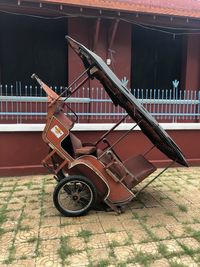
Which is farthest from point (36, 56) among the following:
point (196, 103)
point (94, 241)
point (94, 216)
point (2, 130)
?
point (94, 241)

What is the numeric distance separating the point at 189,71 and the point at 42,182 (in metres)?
5.41

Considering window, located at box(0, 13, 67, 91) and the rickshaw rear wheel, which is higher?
window, located at box(0, 13, 67, 91)

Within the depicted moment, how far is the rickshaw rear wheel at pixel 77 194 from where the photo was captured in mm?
3746

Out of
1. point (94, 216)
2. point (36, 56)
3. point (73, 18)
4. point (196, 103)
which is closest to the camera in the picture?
point (94, 216)

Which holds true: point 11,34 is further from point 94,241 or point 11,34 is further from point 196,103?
point 94,241

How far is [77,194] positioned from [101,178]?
1.36 ft

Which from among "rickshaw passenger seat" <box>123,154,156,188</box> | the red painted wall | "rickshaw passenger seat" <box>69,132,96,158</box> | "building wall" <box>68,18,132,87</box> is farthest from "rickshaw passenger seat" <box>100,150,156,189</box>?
"building wall" <box>68,18,132,87</box>

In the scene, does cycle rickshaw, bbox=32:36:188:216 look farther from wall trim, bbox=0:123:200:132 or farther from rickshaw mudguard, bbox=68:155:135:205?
wall trim, bbox=0:123:200:132

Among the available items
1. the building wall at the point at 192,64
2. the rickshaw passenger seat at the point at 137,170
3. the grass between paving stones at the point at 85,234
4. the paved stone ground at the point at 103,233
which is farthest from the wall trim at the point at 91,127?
the grass between paving stones at the point at 85,234

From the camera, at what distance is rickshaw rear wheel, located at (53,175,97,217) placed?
375cm

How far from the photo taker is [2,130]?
17.7ft

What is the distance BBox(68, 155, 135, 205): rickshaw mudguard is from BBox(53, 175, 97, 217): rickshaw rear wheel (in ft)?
0.34

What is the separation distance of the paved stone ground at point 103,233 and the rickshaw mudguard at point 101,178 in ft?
0.92

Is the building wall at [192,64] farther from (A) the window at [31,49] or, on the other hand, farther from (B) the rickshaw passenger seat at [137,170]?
(B) the rickshaw passenger seat at [137,170]
